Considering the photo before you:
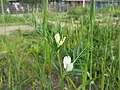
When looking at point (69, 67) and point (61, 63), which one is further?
point (61, 63)

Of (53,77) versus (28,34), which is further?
(28,34)

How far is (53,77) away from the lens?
1.09 metres

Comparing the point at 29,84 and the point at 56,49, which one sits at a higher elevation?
the point at 56,49

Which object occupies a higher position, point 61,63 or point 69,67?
point 69,67

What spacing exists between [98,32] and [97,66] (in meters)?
0.50

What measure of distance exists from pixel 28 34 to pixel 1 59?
1.67 metres

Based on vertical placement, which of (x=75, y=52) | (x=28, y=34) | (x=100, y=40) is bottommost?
(x=28, y=34)

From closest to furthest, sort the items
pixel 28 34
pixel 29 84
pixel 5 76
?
pixel 29 84 → pixel 5 76 → pixel 28 34

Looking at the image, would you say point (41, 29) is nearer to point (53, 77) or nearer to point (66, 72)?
point (66, 72)

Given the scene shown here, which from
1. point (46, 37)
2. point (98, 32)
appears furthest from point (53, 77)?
point (46, 37)

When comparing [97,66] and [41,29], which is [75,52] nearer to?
[41,29]

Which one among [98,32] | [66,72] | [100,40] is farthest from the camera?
[98,32]

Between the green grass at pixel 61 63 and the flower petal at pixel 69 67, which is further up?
the flower petal at pixel 69 67

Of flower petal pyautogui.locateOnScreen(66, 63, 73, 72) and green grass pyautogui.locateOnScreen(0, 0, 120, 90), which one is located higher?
flower petal pyautogui.locateOnScreen(66, 63, 73, 72)
